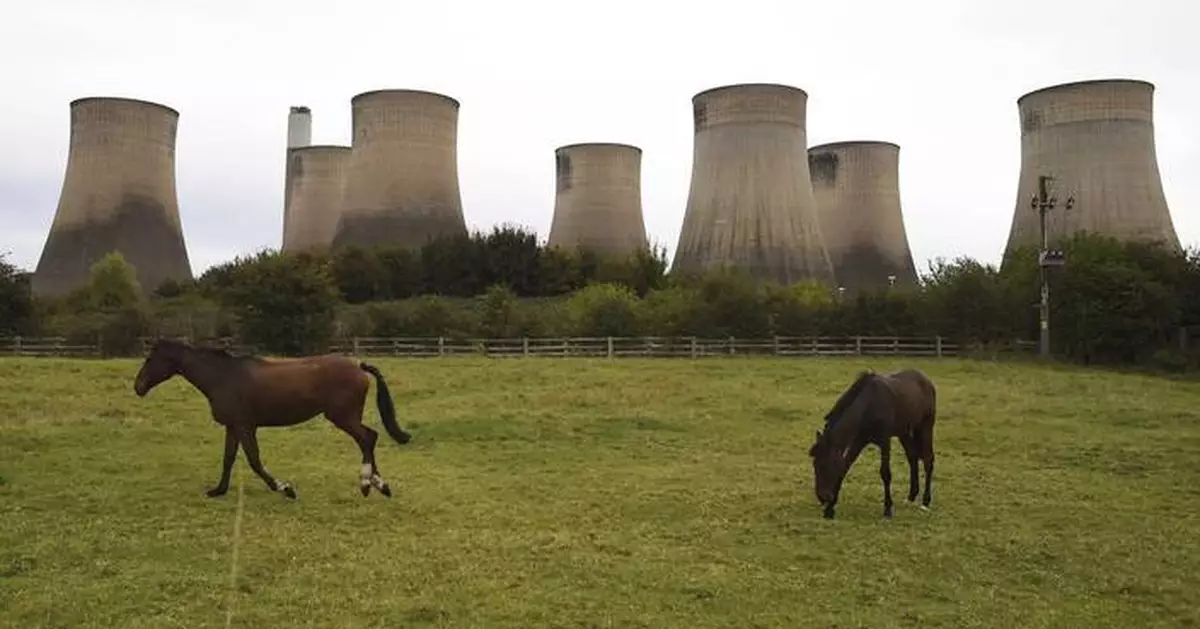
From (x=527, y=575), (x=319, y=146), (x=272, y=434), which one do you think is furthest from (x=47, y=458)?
(x=319, y=146)

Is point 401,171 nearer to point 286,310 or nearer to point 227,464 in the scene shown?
point 286,310

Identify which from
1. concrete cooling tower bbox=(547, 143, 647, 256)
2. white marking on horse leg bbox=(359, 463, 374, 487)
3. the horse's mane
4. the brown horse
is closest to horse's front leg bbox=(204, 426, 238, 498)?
the brown horse

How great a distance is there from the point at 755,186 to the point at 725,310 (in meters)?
6.89

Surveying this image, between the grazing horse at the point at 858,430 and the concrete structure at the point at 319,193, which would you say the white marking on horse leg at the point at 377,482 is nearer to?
the grazing horse at the point at 858,430

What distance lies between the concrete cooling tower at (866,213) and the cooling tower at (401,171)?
1600 cm

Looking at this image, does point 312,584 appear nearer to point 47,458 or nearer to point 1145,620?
point 1145,620

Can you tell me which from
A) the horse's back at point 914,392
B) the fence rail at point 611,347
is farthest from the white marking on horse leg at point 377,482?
the fence rail at point 611,347

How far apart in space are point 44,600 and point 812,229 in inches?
1345

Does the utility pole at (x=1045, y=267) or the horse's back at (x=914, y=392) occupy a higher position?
the utility pole at (x=1045, y=267)

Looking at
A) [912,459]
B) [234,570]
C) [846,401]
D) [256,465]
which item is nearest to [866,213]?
[912,459]

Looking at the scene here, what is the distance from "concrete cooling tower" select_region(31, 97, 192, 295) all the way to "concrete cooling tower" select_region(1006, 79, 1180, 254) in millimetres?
29602

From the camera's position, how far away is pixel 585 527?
26.3 feet

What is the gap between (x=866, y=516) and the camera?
8.62 meters

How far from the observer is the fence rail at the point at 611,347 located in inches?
1162
